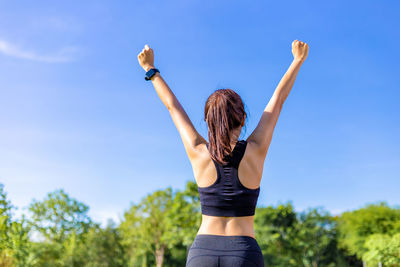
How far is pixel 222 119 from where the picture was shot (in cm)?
270

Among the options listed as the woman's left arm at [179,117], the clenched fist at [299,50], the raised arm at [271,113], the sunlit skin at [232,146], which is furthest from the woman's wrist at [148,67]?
the clenched fist at [299,50]

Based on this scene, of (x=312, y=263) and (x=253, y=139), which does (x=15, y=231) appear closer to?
(x=253, y=139)

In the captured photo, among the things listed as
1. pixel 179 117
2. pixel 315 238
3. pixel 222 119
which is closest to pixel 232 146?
pixel 222 119

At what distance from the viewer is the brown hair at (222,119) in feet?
8.68

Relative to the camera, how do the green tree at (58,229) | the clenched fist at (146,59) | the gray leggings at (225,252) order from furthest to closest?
the green tree at (58,229) → the clenched fist at (146,59) → the gray leggings at (225,252)

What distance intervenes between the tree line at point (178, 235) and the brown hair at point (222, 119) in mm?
29632

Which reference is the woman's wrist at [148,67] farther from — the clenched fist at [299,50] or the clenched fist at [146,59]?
the clenched fist at [299,50]

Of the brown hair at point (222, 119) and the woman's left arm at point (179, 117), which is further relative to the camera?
the woman's left arm at point (179, 117)

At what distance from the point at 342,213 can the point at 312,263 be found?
31.6 ft

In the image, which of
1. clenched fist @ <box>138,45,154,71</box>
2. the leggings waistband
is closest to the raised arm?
the leggings waistband

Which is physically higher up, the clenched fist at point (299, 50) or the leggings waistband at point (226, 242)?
the clenched fist at point (299, 50)

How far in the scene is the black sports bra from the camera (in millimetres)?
2602

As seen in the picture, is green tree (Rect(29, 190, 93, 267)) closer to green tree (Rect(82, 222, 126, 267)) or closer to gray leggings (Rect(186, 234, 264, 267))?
green tree (Rect(82, 222, 126, 267))

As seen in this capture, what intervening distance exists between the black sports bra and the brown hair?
0.07m
